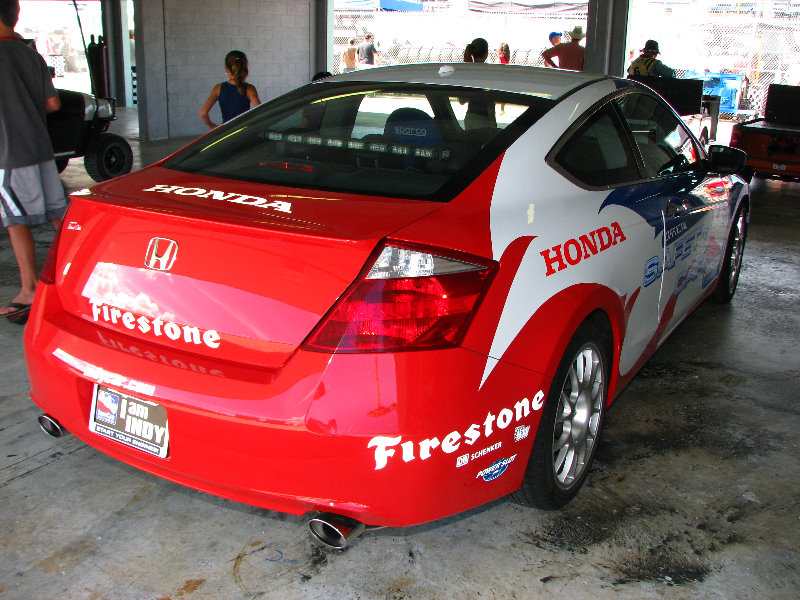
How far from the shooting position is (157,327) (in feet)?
7.18

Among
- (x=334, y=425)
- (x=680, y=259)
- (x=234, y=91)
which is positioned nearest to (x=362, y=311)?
(x=334, y=425)

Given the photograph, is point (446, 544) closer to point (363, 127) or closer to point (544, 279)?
point (544, 279)

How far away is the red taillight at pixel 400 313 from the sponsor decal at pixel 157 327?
295mm

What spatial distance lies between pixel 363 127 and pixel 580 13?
68.7ft

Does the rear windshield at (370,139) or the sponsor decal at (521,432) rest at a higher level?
the rear windshield at (370,139)

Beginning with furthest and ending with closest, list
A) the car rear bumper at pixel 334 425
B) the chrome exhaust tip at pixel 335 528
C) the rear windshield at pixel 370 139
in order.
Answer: the rear windshield at pixel 370 139 < the chrome exhaust tip at pixel 335 528 < the car rear bumper at pixel 334 425

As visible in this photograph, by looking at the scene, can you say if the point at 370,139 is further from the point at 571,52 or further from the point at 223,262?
the point at 571,52

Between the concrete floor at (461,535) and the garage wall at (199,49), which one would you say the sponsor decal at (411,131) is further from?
the garage wall at (199,49)

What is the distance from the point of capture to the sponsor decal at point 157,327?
2.12 metres

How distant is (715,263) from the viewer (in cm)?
435

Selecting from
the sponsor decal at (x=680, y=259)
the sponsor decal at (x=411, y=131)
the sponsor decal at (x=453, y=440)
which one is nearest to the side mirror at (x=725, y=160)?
the sponsor decal at (x=680, y=259)

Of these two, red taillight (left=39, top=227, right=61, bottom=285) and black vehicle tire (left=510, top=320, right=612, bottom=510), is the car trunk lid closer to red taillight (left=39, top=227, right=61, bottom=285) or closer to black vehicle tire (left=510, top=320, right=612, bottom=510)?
red taillight (left=39, top=227, right=61, bottom=285)

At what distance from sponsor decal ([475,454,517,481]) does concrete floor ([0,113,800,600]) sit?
316 mm

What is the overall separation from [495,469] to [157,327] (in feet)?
3.31
